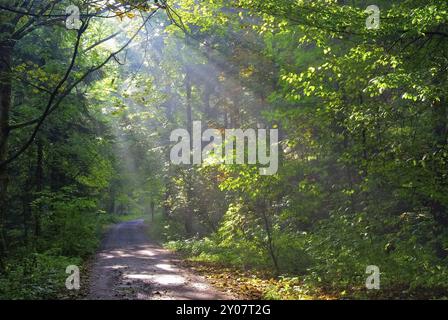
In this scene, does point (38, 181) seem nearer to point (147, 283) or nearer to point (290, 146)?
point (147, 283)

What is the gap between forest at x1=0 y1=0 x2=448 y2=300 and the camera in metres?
8.60

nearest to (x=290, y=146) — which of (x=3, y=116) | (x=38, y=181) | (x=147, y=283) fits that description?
(x=147, y=283)

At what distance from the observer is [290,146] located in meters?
12.7

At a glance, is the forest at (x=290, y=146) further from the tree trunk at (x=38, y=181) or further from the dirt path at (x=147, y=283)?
the dirt path at (x=147, y=283)

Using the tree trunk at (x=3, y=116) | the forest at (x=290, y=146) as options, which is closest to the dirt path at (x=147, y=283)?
the forest at (x=290, y=146)

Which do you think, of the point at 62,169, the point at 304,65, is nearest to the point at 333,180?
the point at 304,65

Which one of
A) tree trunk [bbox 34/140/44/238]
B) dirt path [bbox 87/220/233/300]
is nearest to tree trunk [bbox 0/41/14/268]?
dirt path [bbox 87/220/233/300]

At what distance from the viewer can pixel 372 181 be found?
10.7m

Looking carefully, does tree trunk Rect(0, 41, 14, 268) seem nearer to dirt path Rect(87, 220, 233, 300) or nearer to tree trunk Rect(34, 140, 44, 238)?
dirt path Rect(87, 220, 233, 300)

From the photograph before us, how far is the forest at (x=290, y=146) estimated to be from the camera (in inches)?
339

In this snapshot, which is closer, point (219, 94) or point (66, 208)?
point (66, 208)

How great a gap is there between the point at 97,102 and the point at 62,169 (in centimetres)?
726
